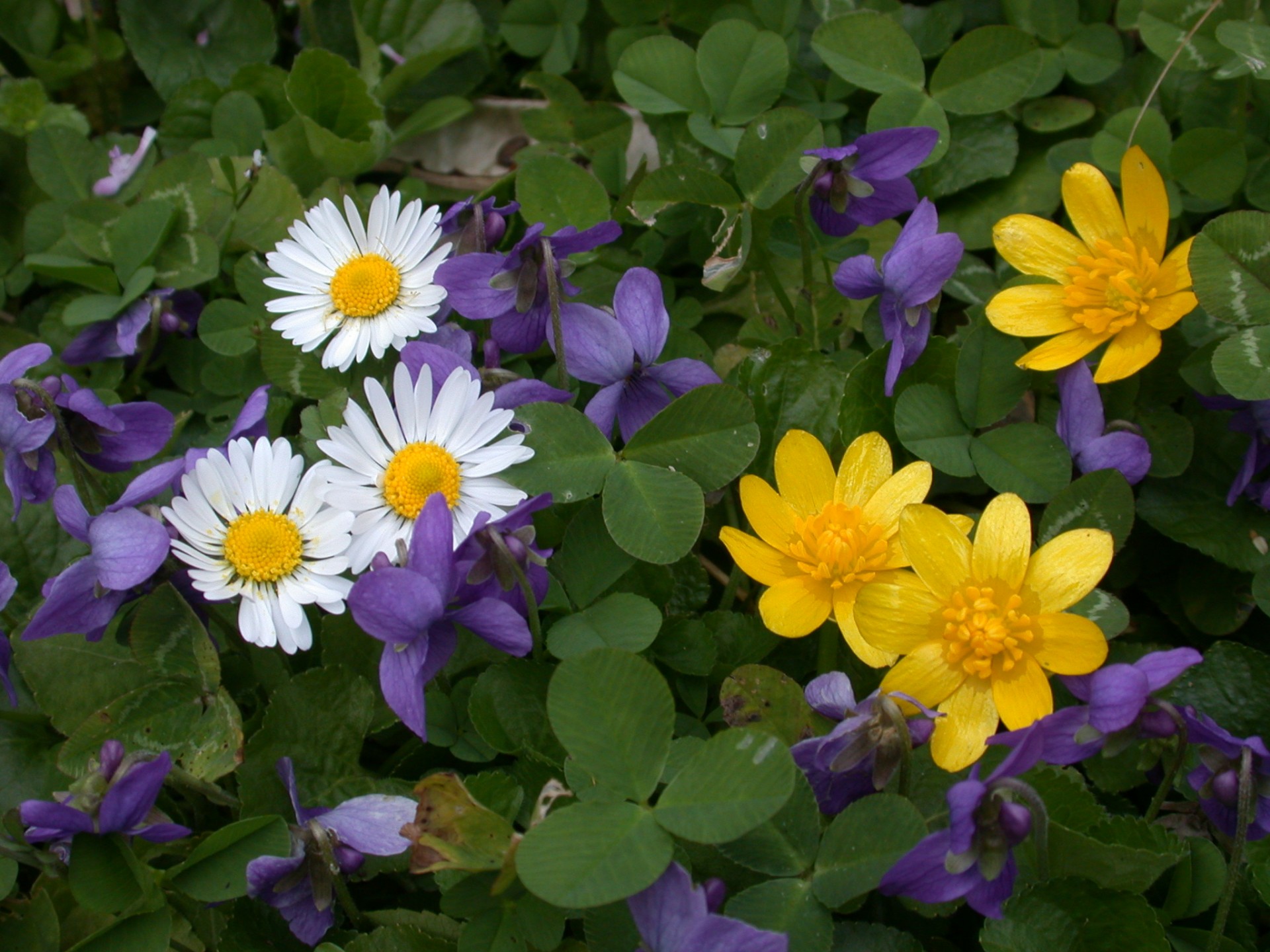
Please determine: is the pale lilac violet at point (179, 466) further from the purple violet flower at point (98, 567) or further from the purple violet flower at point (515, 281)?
the purple violet flower at point (515, 281)

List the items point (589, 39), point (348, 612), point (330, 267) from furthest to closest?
point (589, 39)
point (330, 267)
point (348, 612)

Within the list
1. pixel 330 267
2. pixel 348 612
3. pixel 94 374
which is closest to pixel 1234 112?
pixel 330 267

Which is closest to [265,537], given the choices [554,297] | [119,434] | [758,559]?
[119,434]

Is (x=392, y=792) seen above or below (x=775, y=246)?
below

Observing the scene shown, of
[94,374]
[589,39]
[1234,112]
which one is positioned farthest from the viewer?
[589,39]

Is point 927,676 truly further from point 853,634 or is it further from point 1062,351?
point 1062,351

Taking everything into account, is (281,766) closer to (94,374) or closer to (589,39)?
(94,374)
